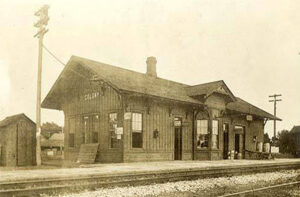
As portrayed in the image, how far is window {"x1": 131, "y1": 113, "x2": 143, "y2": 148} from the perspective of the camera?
16891 mm

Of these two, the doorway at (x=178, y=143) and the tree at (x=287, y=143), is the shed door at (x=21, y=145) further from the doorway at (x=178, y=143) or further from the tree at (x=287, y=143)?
the tree at (x=287, y=143)

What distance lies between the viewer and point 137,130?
17.0m

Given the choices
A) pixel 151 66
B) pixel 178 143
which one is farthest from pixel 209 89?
pixel 151 66

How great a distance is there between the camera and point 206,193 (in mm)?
8750

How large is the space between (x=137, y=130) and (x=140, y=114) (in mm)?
801

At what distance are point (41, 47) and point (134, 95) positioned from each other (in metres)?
4.80

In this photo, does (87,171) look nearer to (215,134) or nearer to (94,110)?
(94,110)

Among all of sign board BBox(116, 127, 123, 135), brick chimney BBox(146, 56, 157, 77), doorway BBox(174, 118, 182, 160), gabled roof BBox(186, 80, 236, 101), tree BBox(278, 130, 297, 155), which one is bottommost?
tree BBox(278, 130, 297, 155)

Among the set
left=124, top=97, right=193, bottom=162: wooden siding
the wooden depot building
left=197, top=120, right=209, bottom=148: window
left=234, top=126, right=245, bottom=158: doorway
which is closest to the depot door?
the wooden depot building

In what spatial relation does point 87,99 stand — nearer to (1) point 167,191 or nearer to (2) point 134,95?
(2) point 134,95

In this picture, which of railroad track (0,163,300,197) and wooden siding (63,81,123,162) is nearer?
railroad track (0,163,300,197)

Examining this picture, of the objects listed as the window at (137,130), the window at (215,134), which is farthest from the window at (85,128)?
the window at (215,134)

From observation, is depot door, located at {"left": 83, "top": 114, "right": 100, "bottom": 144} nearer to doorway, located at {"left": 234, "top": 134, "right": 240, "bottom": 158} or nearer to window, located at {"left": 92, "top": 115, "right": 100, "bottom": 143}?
window, located at {"left": 92, "top": 115, "right": 100, "bottom": 143}

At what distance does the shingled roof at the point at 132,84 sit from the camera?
55.5 feet
